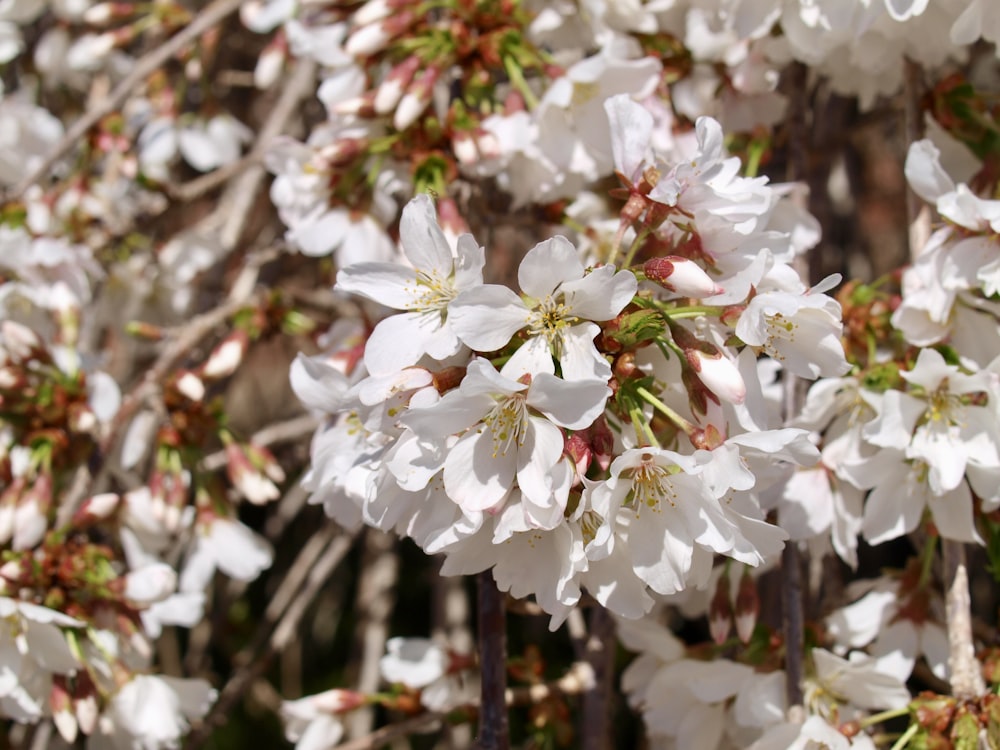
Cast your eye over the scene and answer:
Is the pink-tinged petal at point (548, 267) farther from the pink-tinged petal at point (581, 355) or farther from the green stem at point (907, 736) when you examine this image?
the green stem at point (907, 736)

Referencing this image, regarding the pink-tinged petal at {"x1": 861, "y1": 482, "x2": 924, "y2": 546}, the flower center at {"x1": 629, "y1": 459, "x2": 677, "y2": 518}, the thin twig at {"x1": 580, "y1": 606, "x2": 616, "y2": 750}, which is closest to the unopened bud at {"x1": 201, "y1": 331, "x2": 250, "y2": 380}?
the thin twig at {"x1": 580, "y1": 606, "x2": 616, "y2": 750}

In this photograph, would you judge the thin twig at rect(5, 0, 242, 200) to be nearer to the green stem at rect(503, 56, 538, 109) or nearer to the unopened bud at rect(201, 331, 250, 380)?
the unopened bud at rect(201, 331, 250, 380)

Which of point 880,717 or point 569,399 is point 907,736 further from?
point 569,399

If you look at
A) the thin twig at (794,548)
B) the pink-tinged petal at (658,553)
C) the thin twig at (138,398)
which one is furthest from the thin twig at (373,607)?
the pink-tinged petal at (658,553)

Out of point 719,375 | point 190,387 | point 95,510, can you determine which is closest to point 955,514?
point 719,375

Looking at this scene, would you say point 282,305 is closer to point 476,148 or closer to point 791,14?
point 476,148

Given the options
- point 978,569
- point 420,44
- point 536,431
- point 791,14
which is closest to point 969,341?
point 791,14
